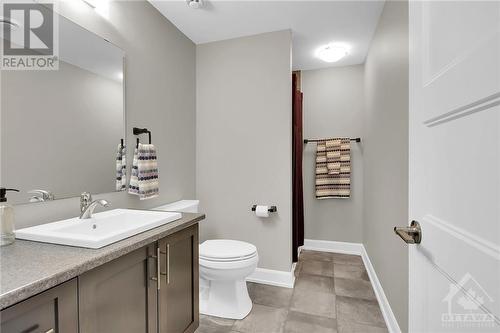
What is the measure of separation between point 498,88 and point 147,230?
4.20ft

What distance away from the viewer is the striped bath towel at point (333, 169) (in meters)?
3.17

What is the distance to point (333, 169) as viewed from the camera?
3180mm

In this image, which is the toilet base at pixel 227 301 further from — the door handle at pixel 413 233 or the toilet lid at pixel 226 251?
the door handle at pixel 413 233

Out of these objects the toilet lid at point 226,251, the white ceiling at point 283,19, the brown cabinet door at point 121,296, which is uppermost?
the white ceiling at point 283,19

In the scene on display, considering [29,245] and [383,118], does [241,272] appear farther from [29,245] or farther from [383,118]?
[383,118]

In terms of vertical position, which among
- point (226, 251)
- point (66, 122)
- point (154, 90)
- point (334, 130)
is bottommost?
point (226, 251)

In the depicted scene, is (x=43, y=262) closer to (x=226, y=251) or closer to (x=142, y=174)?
(x=142, y=174)

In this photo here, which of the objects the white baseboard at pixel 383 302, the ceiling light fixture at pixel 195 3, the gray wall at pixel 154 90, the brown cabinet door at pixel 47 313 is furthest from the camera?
the ceiling light fixture at pixel 195 3

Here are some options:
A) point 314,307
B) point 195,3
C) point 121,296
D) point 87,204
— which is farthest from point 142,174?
point 314,307

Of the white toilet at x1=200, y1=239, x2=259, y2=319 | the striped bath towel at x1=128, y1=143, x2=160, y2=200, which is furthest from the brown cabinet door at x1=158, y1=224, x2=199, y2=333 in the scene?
the striped bath towel at x1=128, y1=143, x2=160, y2=200

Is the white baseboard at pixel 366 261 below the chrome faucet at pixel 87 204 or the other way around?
below

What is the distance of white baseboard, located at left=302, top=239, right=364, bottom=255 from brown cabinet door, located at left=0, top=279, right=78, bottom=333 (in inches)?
117

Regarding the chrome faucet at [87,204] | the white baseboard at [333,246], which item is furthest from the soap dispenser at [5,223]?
the white baseboard at [333,246]

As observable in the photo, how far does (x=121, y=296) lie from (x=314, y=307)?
157cm
